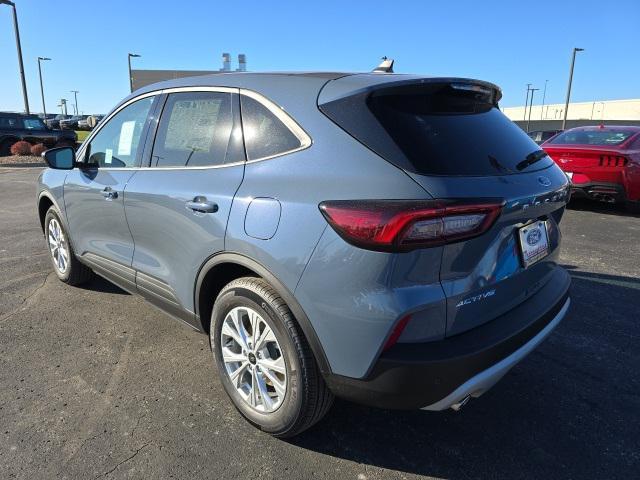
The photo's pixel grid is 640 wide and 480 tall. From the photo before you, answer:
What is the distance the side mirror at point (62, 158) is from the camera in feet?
12.8

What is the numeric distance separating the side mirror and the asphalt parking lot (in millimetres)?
1195

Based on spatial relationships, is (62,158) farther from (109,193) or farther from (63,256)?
(63,256)

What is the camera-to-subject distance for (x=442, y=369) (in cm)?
193

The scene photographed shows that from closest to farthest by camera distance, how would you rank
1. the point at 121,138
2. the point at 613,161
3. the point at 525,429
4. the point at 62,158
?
the point at 525,429, the point at 121,138, the point at 62,158, the point at 613,161

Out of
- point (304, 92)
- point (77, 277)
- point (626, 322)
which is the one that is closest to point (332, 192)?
point (304, 92)

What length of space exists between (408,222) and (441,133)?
56 centimetres

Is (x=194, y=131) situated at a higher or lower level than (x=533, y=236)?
higher

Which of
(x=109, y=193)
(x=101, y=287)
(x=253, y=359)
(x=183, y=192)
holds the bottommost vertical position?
(x=101, y=287)

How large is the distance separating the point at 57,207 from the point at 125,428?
2529 millimetres

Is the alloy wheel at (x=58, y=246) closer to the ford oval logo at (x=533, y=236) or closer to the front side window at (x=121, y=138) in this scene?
the front side window at (x=121, y=138)

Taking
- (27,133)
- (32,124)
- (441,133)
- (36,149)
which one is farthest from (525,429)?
(32,124)

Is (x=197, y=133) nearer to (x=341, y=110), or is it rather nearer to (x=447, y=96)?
(x=341, y=110)

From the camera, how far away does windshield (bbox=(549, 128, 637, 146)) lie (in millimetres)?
7930

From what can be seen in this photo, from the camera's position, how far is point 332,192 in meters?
2.05
